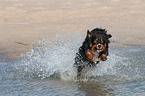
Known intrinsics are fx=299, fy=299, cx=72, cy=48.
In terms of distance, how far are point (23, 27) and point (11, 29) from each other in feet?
2.01

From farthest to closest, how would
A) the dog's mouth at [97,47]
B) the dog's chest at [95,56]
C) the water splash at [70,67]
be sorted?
the water splash at [70,67], the dog's chest at [95,56], the dog's mouth at [97,47]

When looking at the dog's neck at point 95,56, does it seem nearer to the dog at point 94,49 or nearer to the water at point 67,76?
the dog at point 94,49

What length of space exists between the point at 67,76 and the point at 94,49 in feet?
3.46

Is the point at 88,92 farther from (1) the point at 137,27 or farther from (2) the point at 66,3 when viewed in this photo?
(2) the point at 66,3

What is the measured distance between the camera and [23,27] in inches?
577

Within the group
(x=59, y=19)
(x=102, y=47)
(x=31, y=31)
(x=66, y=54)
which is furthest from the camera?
(x=59, y=19)

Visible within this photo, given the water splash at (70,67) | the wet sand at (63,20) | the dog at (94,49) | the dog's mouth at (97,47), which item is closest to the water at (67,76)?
the water splash at (70,67)

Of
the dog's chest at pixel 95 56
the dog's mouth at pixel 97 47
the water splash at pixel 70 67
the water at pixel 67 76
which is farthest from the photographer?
the water splash at pixel 70 67

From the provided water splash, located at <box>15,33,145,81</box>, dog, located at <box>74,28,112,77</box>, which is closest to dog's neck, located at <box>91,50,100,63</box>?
dog, located at <box>74,28,112,77</box>

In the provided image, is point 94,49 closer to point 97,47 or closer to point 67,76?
point 97,47

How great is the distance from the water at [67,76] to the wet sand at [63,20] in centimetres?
230

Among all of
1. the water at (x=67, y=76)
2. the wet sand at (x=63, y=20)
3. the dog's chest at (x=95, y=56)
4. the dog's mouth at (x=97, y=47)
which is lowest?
the water at (x=67, y=76)

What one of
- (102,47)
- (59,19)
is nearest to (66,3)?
(59,19)

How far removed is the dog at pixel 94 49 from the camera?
661 cm
